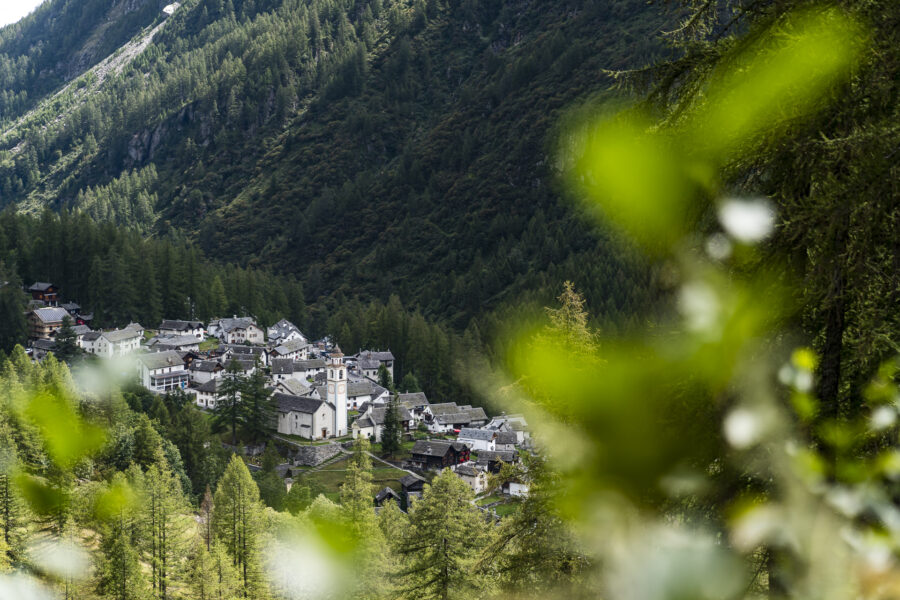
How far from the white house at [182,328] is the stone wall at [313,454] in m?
29.1

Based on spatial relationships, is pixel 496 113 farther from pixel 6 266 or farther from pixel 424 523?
pixel 424 523

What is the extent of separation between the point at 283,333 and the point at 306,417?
96.3 ft

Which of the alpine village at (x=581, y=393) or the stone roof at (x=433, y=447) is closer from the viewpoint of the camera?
the alpine village at (x=581, y=393)

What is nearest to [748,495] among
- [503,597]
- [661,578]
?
[661,578]

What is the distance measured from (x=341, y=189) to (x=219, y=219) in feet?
98.4

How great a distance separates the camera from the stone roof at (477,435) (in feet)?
215

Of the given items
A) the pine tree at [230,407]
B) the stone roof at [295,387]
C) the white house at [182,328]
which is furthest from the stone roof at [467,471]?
the white house at [182,328]

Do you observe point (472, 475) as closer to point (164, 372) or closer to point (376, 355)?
point (164, 372)

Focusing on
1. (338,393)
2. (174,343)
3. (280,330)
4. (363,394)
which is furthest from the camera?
(280,330)

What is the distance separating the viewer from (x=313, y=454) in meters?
59.9

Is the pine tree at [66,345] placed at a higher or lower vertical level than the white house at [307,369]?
higher

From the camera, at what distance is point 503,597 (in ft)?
29.3

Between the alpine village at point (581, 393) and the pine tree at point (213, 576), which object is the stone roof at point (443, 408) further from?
the pine tree at point (213, 576)

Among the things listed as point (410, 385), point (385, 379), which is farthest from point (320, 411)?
point (385, 379)
